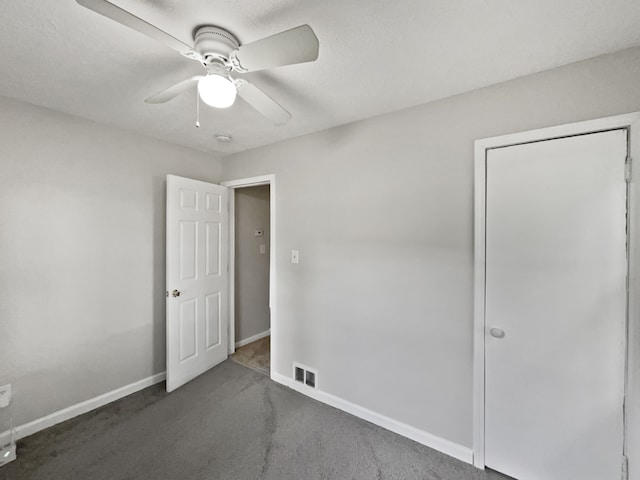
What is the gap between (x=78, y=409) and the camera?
2131 mm

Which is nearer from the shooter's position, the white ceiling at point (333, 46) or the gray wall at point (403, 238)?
the white ceiling at point (333, 46)

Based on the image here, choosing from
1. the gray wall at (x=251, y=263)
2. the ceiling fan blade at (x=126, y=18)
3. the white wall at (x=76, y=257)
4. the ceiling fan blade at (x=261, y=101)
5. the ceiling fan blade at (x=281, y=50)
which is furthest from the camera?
the gray wall at (x=251, y=263)

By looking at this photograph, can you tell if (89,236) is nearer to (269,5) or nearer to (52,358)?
(52,358)

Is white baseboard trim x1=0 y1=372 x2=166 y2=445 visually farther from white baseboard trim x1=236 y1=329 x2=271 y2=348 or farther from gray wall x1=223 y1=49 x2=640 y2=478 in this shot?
gray wall x1=223 y1=49 x2=640 y2=478

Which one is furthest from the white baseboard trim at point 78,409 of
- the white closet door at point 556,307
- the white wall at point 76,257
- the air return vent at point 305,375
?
the white closet door at point 556,307

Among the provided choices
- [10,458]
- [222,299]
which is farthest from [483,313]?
[10,458]

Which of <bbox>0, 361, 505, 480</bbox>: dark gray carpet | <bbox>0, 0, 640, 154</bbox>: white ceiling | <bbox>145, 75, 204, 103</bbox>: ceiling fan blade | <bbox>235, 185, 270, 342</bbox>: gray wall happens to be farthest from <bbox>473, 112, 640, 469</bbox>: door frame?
<bbox>235, 185, 270, 342</bbox>: gray wall

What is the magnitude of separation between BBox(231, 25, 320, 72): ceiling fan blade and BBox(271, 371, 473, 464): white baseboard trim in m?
2.31

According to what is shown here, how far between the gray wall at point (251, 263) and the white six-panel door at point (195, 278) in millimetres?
342

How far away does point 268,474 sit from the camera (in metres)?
1.63

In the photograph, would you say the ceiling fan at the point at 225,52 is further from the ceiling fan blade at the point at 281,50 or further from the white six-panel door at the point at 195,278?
the white six-panel door at the point at 195,278

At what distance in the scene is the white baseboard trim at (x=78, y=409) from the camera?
1.88 m

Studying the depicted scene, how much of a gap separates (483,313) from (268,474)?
5.30 ft

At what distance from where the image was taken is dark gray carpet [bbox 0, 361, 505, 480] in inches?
64.4
